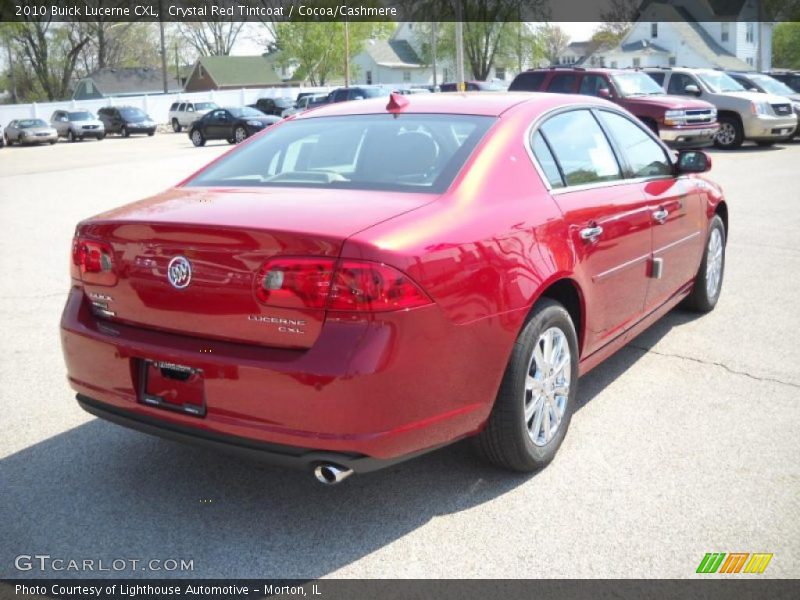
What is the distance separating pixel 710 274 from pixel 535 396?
310cm

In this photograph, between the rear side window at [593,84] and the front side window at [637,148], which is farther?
the rear side window at [593,84]

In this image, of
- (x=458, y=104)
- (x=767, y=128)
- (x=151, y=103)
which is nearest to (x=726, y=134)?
(x=767, y=128)

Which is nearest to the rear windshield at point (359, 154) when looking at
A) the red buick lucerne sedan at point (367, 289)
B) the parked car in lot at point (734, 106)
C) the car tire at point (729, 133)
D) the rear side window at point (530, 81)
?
the red buick lucerne sedan at point (367, 289)

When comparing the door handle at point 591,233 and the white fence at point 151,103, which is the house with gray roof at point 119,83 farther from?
the door handle at point 591,233

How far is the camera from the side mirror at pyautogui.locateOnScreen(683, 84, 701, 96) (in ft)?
67.8

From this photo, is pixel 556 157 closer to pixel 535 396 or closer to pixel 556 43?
pixel 535 396

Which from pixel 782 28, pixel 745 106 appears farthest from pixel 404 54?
pixel 745 106

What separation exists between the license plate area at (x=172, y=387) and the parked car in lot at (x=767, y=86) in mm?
22919

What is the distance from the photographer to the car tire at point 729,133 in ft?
69.4

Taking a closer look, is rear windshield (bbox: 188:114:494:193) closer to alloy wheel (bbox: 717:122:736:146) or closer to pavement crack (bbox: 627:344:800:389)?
pavement crack (bbox: 627:344:800:389)

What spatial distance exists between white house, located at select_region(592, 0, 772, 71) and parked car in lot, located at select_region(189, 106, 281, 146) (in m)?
46.7

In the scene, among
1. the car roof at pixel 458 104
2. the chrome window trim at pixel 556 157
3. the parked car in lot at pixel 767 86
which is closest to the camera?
the chrome window trim at pixel 556 157

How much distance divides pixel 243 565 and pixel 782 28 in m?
101

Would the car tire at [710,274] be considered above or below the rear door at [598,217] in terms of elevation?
below
